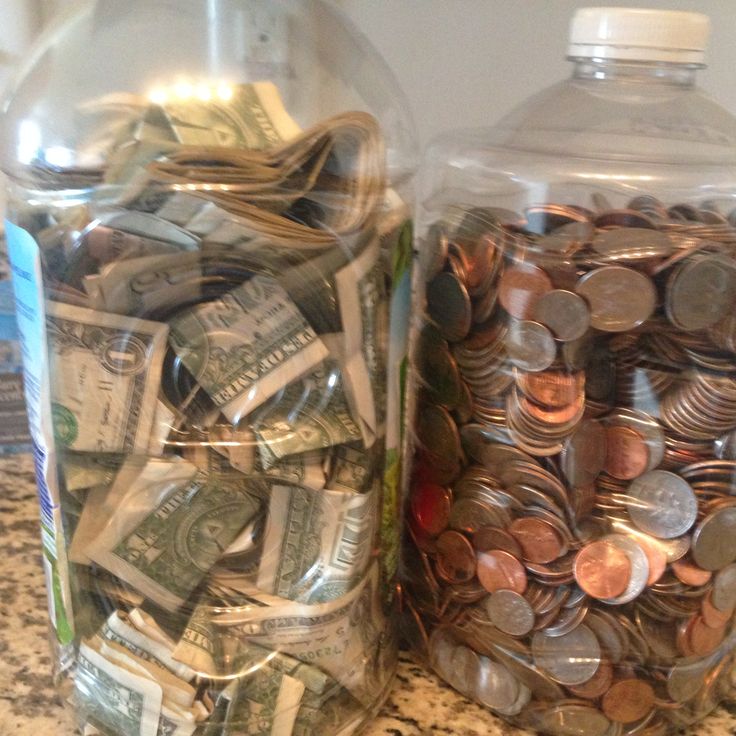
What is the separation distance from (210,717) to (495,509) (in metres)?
0.21

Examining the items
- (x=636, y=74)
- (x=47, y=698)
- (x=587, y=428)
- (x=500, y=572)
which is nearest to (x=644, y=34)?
(x=636, y=74)

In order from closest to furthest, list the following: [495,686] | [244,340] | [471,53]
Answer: [244,340] → [495,686] → [471,53]

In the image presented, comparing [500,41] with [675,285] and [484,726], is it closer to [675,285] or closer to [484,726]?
[675,285]

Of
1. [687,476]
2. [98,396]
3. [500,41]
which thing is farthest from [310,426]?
[500,41]

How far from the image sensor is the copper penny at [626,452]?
46 centimetres

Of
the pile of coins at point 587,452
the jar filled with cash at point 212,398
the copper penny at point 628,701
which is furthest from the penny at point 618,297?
the copper penny at point 628,701

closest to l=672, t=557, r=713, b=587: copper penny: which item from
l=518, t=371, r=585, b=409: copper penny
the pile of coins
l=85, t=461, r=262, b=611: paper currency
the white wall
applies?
the pile of coins

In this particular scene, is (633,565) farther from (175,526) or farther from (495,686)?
(175,526)

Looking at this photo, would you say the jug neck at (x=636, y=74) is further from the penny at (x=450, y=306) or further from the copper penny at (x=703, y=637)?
the copper penny at (x=703, y=637)

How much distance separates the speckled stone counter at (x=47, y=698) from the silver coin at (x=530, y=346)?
0.81 feet

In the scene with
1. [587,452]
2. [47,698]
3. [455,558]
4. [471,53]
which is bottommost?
[47,698]

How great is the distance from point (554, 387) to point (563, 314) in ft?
0.14

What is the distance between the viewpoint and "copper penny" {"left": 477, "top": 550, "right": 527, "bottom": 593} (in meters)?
0.49

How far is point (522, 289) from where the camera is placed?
0.46 m
